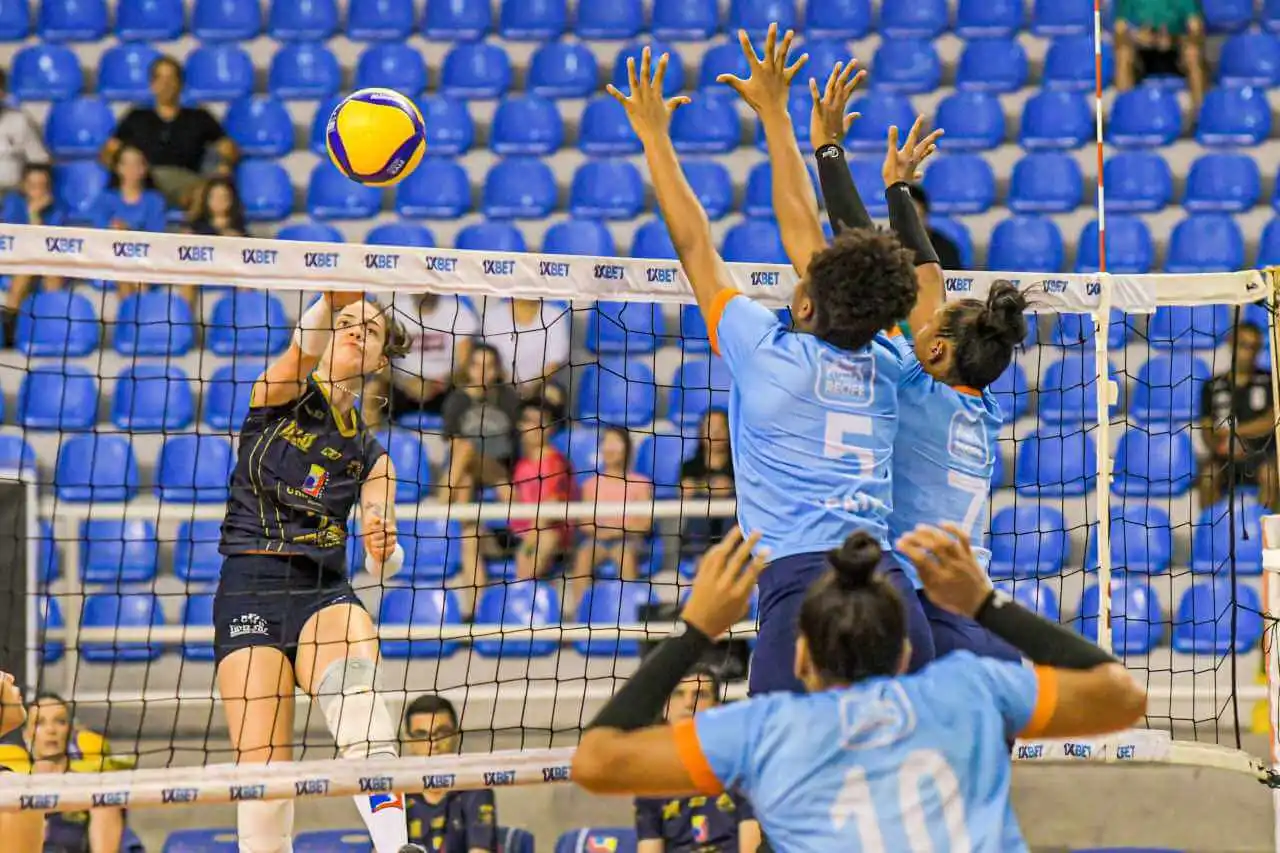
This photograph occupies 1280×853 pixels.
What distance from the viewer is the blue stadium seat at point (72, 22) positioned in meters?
12.7

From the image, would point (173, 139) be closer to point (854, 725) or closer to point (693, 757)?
point (693, 757)

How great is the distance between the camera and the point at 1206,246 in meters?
11.0

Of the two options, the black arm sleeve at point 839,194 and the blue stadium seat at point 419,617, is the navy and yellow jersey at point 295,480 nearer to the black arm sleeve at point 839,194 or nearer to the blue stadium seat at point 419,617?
the black arm sleeve at point 839,194

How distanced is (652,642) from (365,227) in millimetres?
4523

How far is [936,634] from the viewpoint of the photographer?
467 centimetres

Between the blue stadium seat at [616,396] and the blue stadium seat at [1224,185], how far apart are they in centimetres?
394

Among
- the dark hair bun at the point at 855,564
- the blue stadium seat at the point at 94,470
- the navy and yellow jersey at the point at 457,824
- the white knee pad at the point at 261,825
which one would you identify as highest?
the blue stadium seat at the point at 94,470

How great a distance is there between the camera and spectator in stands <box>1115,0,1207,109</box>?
11781 millimetres

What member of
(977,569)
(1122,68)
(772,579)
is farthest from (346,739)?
(1122,68)

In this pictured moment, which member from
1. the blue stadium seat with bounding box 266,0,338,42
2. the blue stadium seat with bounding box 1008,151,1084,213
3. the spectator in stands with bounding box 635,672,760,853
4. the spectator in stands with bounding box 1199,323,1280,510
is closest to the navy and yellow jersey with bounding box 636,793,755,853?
the spectator in stands with bounding box 635,672,760,853

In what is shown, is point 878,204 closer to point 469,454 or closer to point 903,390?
point 469,454

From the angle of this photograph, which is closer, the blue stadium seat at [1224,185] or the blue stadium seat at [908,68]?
the blue stadium seat at [1224,185]

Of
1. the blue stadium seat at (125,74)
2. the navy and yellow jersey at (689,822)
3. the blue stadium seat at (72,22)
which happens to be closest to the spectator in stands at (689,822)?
the navy and yellow jersey at (689,822)

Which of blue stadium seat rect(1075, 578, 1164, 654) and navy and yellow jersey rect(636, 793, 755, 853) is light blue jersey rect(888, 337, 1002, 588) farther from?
blue stadium seat rect(1075, 578, 1164, 654)
